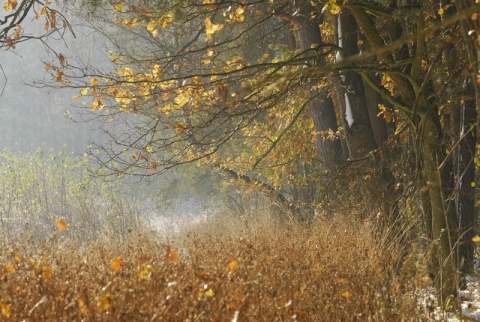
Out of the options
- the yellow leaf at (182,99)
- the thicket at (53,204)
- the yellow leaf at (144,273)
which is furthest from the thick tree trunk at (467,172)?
the thicket at (53,204)

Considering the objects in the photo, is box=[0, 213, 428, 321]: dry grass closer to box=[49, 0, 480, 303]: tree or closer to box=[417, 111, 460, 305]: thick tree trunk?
box=[417, 111, 460, 305]: thick tree trunk

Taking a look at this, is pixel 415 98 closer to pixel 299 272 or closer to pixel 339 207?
pixel 299 272

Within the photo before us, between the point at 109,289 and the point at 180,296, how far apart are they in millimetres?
390

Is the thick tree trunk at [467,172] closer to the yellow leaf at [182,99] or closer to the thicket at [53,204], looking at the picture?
the yellow leaf at [182,99]

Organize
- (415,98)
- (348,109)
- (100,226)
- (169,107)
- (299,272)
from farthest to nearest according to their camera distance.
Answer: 1. (100,226)
2. (348,109)
3. (169,107)
4. (415,98)
5. (299,272)

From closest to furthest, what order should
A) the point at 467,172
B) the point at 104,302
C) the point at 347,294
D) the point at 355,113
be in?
the point at 104,302 → the point at 347,294 → the point at 467,172 → the point at 355,113

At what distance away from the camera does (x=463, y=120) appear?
21.9ft

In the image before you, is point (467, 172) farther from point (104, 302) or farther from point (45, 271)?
point (104, 302)

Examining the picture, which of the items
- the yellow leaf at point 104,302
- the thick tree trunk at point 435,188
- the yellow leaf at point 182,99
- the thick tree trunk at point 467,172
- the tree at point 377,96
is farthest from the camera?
the yellow leaf at point 182,99

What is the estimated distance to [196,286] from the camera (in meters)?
3.97

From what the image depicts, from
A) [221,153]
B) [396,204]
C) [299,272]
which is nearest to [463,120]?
[396,204]

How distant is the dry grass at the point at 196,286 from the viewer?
340 cm

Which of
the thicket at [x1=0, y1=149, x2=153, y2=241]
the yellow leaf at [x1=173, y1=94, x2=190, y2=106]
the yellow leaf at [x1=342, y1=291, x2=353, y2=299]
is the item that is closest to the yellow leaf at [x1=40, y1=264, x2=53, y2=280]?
the yellow leaf at [x1=342, y1=291, x2=353, y2=299]

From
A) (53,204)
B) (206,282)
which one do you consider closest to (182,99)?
Result: (206,282)
